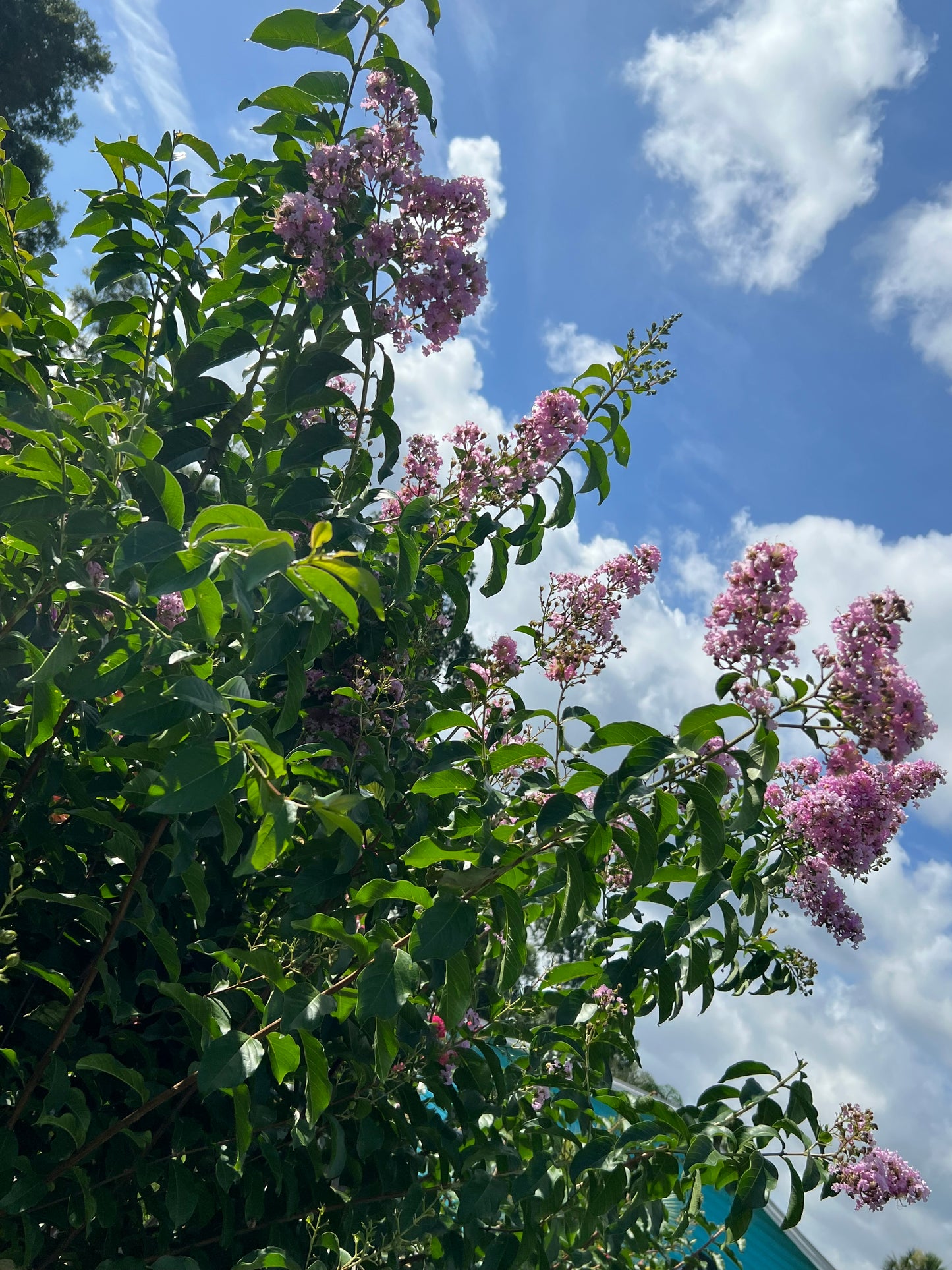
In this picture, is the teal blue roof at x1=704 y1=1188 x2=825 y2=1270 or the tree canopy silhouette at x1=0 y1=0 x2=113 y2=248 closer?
the teal blue roof at x1=704 y1=1188 x2=825 y2=1270

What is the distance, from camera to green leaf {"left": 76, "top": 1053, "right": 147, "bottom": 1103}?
4.81ft

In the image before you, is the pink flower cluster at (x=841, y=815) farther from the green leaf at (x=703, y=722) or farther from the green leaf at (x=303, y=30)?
the green leaf at (x=303, y=30)

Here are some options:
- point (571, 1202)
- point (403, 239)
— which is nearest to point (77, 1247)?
point (571, 1202)

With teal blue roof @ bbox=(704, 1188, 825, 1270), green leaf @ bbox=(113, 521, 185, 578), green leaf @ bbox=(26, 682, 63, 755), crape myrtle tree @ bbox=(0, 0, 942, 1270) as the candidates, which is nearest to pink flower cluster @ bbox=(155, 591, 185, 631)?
crape myrtle tree @ bbox=(0, 0, 942, 1270)

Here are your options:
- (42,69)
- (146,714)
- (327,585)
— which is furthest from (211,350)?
(42,69)

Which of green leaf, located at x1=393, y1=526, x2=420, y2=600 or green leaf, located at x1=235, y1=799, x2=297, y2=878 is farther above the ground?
green leaf, located at x1=393, y1=526, x2=420, y2=600

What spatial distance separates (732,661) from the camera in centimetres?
161

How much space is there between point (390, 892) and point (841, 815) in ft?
3.10

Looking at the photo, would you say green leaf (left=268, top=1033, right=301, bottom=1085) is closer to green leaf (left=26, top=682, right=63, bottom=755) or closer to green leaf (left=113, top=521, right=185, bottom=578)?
green leaf (left=26, top=682, right=63, bottom=755)

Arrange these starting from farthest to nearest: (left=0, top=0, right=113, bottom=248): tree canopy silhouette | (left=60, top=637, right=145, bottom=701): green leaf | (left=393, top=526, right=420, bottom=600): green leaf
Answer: (left=0, top=0, right=113, bottom=248): tree canopy silhouette, (left=393, top=526, right=420, bottom=600): green leaf, (left=60, top=637, right=145, bottom=701): green leaf

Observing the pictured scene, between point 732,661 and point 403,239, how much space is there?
1.17 metres

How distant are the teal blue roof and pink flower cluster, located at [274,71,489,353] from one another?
8502 millimetres

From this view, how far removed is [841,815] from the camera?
1.81 meters

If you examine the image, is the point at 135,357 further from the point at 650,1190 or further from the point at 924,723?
the point at 650,1190
